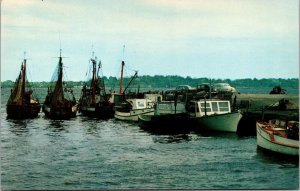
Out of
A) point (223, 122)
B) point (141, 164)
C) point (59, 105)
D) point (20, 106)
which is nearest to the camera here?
point (141, 164)

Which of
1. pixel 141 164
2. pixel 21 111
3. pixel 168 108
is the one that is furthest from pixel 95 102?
pixel 141 164

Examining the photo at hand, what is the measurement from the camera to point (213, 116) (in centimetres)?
2317

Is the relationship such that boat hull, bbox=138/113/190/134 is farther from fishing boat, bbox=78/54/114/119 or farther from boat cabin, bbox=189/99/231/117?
fishing boat, bbox=78/54/114/119

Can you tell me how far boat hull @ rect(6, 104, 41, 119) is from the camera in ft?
104

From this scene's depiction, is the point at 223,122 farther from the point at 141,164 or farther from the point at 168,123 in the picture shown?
the point at 141,164

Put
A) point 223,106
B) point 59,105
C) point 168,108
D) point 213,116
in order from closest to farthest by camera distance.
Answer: point 213,116, point 223,106, point 168,108, point 59,105

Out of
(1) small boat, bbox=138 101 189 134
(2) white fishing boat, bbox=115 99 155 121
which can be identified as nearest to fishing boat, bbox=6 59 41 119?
(2) white fishing boat, bbox=115 99 155 121

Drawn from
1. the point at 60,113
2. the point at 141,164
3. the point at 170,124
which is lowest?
the point at 141,164

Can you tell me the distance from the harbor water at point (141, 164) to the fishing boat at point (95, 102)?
547 inches

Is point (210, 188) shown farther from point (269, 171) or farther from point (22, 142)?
point (22, 142)

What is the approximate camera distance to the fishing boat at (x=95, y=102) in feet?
115

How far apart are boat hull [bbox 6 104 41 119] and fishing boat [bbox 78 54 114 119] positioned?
13.4 feet

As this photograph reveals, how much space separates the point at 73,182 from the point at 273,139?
6.94 metres

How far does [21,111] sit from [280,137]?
21.9m
